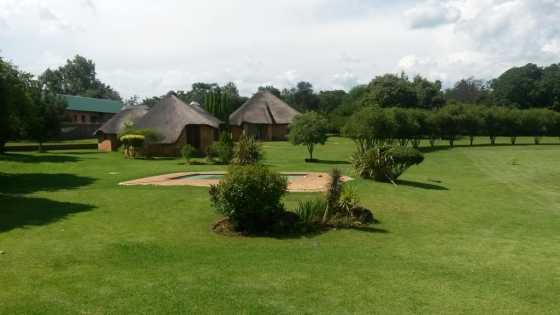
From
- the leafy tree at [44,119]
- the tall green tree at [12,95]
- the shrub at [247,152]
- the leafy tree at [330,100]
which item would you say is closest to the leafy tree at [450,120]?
the shrub at [247,152]

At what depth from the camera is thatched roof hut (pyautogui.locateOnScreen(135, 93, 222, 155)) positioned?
1345 inches

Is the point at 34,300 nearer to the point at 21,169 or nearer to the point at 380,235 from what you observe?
the point at 380,235

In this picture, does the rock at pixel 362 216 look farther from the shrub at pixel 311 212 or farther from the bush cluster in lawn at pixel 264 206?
the shrub at pixel 311 212

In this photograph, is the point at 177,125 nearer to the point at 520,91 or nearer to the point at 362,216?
the point at 362,216

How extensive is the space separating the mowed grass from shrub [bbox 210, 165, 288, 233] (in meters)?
0.67

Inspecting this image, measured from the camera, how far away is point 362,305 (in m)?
5.94

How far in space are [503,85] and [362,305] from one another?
8655 centimetres

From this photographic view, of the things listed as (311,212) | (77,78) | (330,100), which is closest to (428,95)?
(330,100)

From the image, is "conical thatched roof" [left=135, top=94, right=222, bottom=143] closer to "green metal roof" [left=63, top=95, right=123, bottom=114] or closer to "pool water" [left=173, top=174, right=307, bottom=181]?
"pool water" [left=173, top=174, right=307, bottom=181]

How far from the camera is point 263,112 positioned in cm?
5234

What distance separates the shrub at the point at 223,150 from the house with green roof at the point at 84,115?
111 ft

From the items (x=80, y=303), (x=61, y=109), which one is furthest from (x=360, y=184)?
(x=61, y=109)

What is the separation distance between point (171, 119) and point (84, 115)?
32455mm

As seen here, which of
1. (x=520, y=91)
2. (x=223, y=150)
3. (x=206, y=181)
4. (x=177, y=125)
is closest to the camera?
(x=206, y=181)
